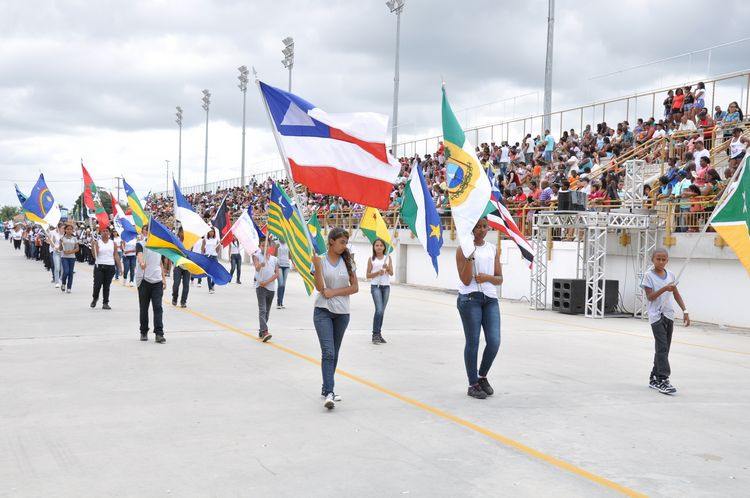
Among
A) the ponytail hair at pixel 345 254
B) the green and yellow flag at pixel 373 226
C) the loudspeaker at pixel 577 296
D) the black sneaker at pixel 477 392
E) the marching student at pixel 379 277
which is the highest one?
the green and yellow flag at pixel 373 226

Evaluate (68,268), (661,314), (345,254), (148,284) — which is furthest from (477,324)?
(68,268)

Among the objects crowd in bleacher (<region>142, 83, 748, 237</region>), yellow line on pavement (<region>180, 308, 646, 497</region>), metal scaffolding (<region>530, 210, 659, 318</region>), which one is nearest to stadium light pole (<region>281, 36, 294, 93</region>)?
crowd in bleacher (<region>142, 83, 748, 237</region>)

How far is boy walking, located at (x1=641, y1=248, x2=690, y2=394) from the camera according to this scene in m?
8.02

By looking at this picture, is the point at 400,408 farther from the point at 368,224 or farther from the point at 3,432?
the point at 368,224

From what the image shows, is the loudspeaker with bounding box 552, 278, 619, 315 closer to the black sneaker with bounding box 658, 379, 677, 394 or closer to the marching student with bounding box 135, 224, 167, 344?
the black sneaker with bounding box 658, 379, 677, 394

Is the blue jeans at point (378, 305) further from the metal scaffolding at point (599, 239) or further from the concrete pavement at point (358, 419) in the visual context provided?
the metal scaffolding at point (599, 239)

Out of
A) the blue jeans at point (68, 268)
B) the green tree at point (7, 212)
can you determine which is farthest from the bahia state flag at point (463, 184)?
the green tree at point (7, 212)

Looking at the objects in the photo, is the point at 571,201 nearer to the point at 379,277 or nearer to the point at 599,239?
the point at 599,239

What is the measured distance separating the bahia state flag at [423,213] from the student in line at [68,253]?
9.55 m

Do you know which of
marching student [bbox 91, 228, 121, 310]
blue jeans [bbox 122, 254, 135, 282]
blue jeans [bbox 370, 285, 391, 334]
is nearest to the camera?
blue jeans [bbox 370, 285, 391, 334]

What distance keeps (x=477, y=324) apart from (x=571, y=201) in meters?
10.5

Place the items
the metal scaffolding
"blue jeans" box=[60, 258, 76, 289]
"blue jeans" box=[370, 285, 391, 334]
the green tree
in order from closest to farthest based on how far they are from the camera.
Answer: "blue jeans" box=[370, 285, 391, 334] → the metal scaffolding → "blue jeans" box=[60, 258, 76, 289] → the green tree

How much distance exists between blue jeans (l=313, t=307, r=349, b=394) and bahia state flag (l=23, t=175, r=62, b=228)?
18.7 metres

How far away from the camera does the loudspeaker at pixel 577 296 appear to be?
17.8m
